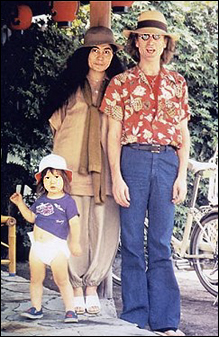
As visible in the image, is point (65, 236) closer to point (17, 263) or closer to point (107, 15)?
point (17, 263)

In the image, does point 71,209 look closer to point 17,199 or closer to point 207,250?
point 17,199

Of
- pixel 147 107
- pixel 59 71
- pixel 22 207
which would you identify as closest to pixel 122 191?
pixel 147 107

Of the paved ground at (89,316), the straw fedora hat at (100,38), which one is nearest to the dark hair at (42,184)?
the paved ground at (89,316)

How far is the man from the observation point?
4.68 meters

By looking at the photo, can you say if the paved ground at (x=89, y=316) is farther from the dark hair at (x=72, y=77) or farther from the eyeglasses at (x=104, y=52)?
the eyeglasses at (x=104, y=52)

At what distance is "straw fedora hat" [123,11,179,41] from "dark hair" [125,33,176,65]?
0.02 metres

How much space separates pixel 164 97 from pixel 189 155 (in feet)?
1.11

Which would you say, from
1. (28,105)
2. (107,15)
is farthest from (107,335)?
(107,15)

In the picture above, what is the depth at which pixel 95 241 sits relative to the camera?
496 cm

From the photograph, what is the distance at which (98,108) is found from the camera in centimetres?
488

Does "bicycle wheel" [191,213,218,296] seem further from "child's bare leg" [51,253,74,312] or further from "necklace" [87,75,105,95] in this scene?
"necklace" [87,75,105,95]

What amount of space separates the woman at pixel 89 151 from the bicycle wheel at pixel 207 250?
1.50ft

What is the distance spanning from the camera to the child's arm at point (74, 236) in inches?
190

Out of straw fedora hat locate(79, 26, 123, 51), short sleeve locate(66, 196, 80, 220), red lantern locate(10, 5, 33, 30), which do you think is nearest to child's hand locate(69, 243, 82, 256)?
short sleeve locate(66, 196, 80, 220)
